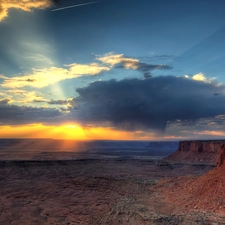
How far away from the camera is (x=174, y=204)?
25188 mm

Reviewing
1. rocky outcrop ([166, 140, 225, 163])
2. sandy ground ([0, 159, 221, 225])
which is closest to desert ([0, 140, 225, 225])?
sandy ground ([0, 159, 221, 225])

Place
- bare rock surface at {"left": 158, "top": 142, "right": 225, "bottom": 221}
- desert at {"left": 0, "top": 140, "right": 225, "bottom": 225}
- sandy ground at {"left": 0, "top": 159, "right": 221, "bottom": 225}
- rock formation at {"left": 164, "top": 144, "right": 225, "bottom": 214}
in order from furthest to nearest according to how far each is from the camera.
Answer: rock formation at {"left": 164, "top": 144, "right": 225, "bottom": 214}, bare rock surface at {"left": 158, "top": 142, "right": 225, "bottom": 221}, desert at {"left": 0, "top": 140, "right": 225, "bottom": 225}, sandy ground at {"left": 0, "top": 159, "right": 221, "bottom": 225}

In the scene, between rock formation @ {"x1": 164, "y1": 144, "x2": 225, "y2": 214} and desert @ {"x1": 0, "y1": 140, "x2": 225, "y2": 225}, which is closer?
desert @ {"x1": 0, "y1": 140, "x2": 225, "y2": 225}

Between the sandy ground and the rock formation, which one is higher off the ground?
the rock formation

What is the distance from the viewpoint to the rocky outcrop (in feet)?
285

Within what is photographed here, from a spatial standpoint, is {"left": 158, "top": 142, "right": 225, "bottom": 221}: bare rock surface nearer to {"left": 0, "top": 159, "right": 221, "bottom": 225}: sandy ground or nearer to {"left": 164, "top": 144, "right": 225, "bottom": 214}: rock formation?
{"left": 164, "top": 144, "right": 225, "bottom": 214}: rock formation

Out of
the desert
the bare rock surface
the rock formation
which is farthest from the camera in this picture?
the rock formation

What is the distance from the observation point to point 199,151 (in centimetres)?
9394

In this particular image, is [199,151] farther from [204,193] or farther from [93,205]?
[93,205]

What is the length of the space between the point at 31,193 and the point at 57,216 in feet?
41.1

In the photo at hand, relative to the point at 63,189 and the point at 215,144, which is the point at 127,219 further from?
the point at 215,144

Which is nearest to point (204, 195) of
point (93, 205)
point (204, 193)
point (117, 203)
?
point (204, 193)

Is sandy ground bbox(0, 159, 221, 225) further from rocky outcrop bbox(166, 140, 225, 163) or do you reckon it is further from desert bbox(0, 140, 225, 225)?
rocky outcrop bbox(166, 140, 225, 163)

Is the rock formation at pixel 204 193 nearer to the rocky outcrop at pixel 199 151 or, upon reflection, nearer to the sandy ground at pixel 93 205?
the sandy ground at pixel 93 205
